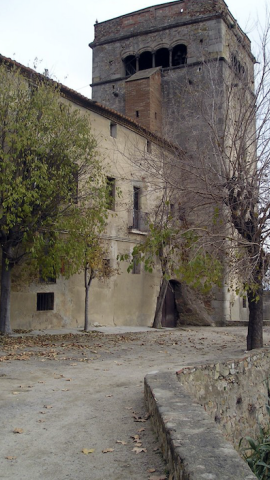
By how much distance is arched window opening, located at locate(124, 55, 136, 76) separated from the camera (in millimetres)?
25109

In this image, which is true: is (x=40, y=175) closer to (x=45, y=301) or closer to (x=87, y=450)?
(x=45, y=301)

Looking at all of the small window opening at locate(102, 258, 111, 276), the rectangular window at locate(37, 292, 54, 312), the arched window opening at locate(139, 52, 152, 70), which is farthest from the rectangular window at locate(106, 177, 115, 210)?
the arched window opening at locate(139, 52, 152, 70)

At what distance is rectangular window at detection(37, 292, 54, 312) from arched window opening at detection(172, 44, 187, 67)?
14443mm

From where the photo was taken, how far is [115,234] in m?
18.2

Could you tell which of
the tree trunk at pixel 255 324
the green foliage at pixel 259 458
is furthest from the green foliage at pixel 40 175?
the green foliage at pixel 259 458

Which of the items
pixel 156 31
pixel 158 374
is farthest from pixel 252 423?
pixel 156 31

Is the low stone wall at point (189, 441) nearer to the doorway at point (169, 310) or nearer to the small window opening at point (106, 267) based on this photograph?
the small window opening at point (106, 267)

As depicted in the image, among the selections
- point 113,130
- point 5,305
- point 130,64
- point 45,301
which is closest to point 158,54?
point 130,64

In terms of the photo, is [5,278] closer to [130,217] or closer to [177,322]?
[130,217]

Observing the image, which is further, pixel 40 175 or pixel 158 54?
pixel 158 54

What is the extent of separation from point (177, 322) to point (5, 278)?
9.91m

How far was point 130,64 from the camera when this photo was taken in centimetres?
2534

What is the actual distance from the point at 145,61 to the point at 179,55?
6.48ft

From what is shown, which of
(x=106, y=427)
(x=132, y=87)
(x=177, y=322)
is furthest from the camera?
(x=132, y=87)
